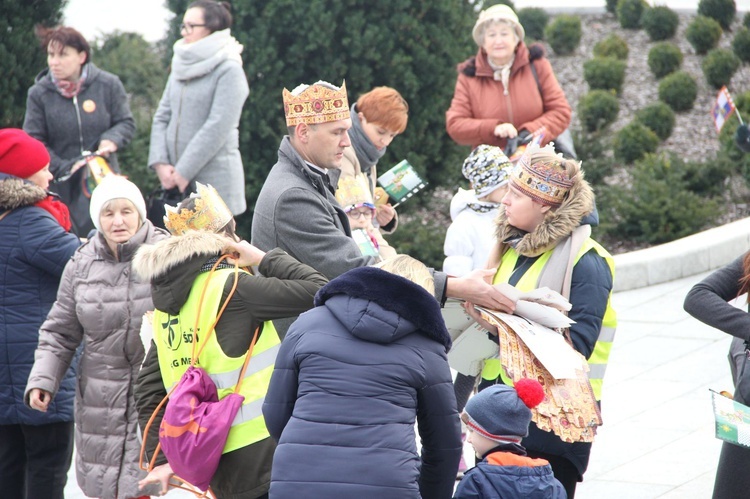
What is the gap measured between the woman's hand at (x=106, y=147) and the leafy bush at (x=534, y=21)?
898cm

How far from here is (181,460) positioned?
13.1 feet

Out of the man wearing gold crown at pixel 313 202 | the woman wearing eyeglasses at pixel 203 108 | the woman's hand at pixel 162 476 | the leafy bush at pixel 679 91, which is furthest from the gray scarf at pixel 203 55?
the leafy bush at pixel 679 91

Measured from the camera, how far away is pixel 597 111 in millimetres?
13625

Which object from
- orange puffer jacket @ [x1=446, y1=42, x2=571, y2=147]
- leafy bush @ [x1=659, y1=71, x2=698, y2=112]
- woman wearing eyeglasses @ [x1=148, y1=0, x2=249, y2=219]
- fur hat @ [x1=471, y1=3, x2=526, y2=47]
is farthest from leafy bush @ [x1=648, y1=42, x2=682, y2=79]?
woman wearing eyeglasses @ [x1=148, y1=0, x2=249, y2=219]

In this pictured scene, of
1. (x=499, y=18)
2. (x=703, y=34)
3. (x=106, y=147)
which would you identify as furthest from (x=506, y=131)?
(x=703, y=34)

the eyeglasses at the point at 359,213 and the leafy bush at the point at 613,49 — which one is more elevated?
the eyeglasses at the point at 359,213

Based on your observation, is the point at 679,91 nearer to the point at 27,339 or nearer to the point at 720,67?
the point at 720,67

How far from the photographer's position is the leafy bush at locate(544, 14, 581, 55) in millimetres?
15750

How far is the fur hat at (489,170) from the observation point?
6.16m

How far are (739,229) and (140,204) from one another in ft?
22.6

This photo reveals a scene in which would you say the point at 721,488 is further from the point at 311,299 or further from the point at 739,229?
the point at 739,229

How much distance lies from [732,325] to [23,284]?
3.38m

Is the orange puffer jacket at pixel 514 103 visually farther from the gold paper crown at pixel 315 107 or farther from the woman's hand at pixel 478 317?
the woman's hand at pixel 478 317

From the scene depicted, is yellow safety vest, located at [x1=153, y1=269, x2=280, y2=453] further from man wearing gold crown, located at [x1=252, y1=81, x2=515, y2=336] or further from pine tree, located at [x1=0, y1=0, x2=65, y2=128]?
pine tree, located at [x1=0, y1=0, x2=65, y2=128]
